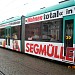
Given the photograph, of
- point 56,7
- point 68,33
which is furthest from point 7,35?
point 68,33

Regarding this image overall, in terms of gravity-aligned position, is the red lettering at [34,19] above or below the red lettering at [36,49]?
above

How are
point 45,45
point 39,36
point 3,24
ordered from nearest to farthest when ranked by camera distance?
point 45,45 → point 39,36 → point 3,24

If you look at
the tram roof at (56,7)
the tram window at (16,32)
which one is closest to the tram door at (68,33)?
the tram roof at (56,7)

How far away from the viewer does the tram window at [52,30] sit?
1229 centimetres

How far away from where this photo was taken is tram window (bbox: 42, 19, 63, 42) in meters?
12.3

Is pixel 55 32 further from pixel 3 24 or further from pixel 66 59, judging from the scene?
pixel 3 24

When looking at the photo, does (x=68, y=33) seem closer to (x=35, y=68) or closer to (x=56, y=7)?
(x=56, y=7)

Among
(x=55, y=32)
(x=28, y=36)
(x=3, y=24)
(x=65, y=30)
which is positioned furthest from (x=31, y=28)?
(x=3, y=24)

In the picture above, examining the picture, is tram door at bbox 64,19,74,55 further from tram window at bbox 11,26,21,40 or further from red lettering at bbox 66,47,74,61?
tram window at bbox 11,26,21,40

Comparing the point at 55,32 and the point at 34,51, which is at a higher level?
the point at 55,32

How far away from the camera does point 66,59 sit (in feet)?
37.6

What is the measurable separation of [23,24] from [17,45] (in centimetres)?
213

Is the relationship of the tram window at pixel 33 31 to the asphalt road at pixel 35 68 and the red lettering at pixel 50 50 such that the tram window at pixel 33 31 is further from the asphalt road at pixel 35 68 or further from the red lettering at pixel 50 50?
the asphalt road at pixel 35 68

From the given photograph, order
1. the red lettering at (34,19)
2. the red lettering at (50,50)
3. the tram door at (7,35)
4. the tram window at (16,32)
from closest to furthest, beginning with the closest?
the red lettering at (50,50), the red lettering at (34,19), the tram window at (16,32), the tram door at (7,35)
